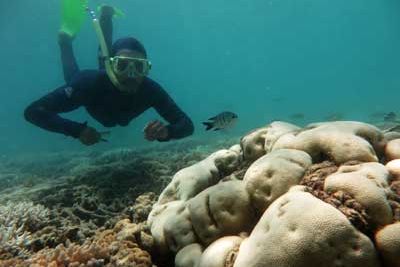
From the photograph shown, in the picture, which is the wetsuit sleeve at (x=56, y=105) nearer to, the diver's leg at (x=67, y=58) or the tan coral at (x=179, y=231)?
the tan coral at (x=179, y=231)

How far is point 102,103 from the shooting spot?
887 centimetres

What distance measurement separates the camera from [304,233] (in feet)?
10.1

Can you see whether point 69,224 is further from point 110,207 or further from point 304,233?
point 304,233

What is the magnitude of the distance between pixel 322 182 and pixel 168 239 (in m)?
2.05

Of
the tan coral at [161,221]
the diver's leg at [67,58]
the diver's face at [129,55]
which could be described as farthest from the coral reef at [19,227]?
the diver's leg at [67,58]

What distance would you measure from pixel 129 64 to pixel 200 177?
3.86 metres

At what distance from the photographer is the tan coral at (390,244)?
3.05 metres

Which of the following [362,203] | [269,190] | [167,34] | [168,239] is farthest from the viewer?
[167,34]

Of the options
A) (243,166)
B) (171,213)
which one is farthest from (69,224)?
(243,166)

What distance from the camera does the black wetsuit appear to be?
27.6 ft

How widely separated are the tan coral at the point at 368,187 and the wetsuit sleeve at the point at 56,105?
6.18 m

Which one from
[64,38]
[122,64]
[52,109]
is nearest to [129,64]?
[122,64]

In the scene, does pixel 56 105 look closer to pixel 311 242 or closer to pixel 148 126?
pixel 148 126

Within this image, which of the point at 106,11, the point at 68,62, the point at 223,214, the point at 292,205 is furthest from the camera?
the point at 106,11
